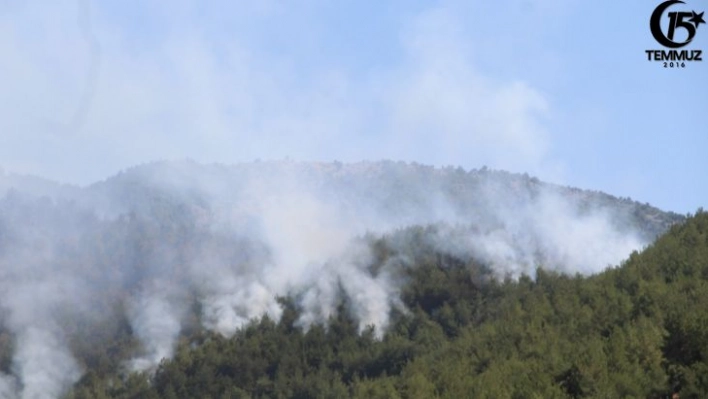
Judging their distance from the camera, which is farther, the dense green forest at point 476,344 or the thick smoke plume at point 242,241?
the thick smoke plume at point 242,241

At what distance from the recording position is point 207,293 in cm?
9812

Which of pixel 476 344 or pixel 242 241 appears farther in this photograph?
pixel 242 241

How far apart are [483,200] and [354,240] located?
25.4 meters

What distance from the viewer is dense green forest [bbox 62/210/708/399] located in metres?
45.2

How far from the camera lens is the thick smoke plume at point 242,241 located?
92.6 m

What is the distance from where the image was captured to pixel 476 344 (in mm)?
66938

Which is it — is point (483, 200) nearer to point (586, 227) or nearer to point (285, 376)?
point (586, 227)

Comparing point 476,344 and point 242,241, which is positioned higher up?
point 242,241

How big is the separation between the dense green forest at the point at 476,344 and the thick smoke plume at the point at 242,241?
8.33 ft

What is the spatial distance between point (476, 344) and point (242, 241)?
4902 cm

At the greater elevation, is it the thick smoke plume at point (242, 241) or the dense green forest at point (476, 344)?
the thick smoke plume at point (242, 241)

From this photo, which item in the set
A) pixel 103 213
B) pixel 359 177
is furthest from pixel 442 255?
pixel 103 213

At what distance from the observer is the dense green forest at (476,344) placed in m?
45.2

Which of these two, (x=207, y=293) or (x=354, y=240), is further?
(x=354, y=240)
